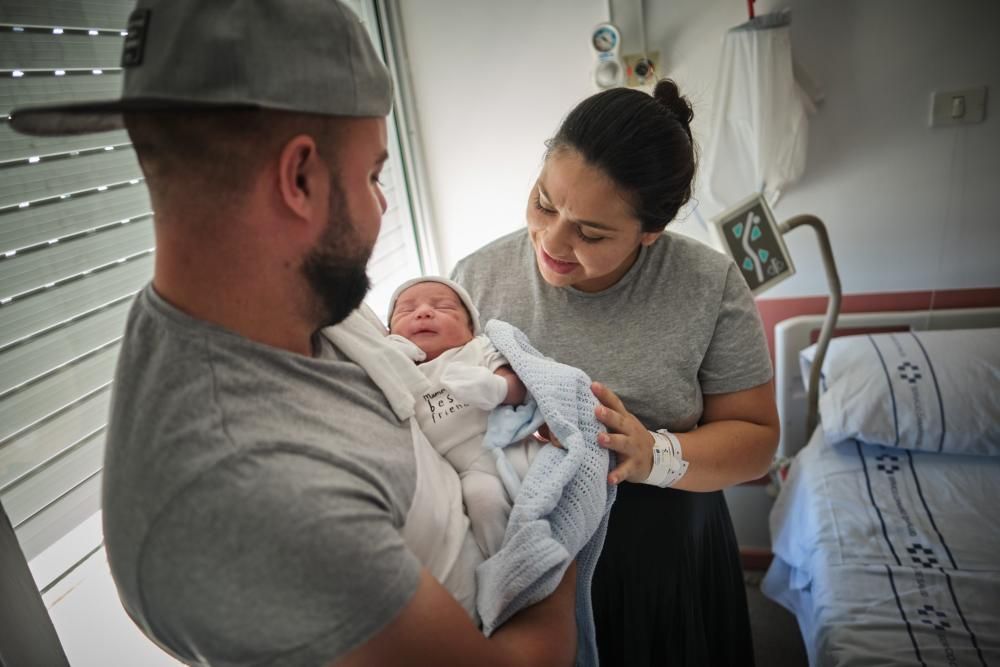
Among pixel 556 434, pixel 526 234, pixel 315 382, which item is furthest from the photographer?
pixel 526 234

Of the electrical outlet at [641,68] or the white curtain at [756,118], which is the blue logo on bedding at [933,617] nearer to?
the white curtain at [756,118]

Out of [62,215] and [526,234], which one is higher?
[62,215]

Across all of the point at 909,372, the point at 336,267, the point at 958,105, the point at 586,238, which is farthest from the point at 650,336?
the point at 958,105

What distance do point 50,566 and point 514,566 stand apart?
82 centimetres

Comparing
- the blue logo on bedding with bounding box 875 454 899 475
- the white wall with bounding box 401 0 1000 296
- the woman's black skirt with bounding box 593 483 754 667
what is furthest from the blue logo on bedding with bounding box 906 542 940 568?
the white wall with bounding box 401 0 1000 296

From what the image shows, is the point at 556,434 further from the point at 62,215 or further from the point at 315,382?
the point at 62,215

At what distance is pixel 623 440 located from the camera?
1.09 m

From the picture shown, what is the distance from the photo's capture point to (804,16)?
2.20m

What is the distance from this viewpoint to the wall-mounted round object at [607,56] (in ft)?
7.41

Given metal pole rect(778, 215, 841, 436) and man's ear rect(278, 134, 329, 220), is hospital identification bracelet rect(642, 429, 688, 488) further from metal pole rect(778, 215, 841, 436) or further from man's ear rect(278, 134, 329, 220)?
metal pole rect(778, 215, 841, 436)

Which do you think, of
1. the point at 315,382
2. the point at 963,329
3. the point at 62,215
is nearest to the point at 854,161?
the point at 963,329

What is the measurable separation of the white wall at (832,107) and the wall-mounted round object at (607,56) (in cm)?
10

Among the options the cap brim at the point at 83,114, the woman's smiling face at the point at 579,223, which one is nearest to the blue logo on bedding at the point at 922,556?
the woman's smiling face at the point at 579,223

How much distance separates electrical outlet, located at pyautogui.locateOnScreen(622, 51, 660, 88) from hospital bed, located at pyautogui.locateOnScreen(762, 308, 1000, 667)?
1.06m
